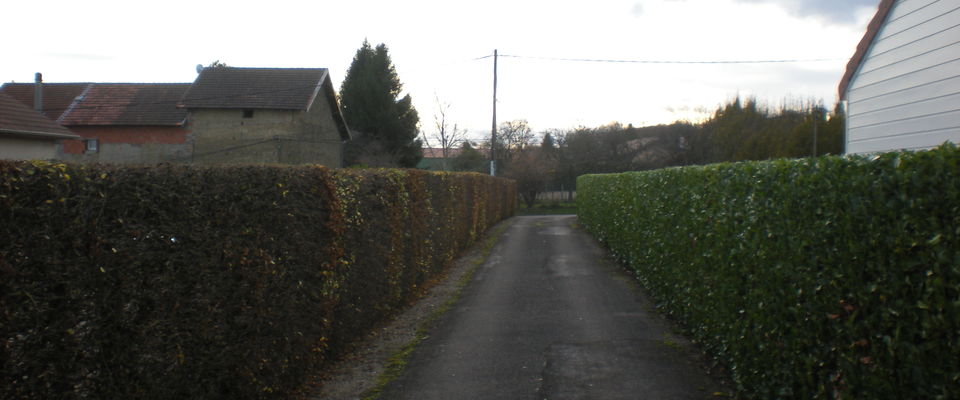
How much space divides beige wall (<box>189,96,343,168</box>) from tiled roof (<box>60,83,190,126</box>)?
1310 millimetres

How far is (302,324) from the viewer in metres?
5.86

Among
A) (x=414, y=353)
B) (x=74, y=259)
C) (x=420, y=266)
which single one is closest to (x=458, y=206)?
(x=420, y=266)

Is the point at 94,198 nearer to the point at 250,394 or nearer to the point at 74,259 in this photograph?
the point at 74,259

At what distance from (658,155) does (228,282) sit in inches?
1662

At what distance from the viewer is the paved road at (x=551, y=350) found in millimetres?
5953

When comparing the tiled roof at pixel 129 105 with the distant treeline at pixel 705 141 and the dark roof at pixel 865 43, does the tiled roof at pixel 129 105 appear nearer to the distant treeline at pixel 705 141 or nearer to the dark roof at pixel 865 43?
the distant treeline at pixel 705 141

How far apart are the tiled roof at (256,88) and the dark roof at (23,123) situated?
1351 centimetres

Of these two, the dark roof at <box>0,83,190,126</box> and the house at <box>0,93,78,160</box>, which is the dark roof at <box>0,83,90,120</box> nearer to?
the dark roof at <box>0,83,190,126</box>

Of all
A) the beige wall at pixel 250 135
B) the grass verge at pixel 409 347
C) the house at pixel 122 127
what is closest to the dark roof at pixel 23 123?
the grass verge at pixel 409 347

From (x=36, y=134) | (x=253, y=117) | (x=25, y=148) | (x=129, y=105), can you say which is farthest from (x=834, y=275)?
(x=129, y=105)

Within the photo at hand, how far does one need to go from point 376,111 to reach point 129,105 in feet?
57.1

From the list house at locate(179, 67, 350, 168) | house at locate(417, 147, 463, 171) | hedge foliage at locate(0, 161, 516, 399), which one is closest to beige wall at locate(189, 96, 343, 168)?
house at locate(179, 67, 350, 168)

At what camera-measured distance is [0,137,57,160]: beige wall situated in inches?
668

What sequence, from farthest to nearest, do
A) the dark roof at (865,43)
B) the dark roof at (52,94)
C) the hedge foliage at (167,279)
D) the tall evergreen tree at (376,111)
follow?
the tall evergreen tree at (376,111) < the dark roof at (52,94) < the dark roof at (865,43) < the hedge foliage at (167,279)
